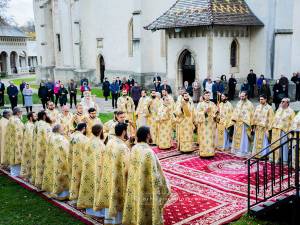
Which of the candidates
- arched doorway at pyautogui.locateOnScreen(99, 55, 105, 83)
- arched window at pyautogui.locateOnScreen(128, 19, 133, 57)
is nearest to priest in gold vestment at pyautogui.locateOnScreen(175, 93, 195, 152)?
arched window at pyautogui.locateOnScreen(128, 19, 133, 57)

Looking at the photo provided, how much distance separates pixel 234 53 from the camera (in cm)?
2342

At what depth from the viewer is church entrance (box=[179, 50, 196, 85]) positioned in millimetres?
23531

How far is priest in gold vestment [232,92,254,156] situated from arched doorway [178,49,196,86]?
11.5 meters

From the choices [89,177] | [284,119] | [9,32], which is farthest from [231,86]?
[9,32]

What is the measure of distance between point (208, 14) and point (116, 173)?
51.2ft

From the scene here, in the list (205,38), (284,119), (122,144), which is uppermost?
(205,38)

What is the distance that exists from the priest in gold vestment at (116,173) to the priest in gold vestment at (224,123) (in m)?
5.79

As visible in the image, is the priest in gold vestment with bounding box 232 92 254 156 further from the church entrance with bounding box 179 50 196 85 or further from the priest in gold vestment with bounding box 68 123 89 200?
the church entrance with bounding box 179 50 196 85

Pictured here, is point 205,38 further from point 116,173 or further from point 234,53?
point 116,173

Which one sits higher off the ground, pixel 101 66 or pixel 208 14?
pixel 208 14

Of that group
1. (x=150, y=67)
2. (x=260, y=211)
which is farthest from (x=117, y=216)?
(x=150, y=67)

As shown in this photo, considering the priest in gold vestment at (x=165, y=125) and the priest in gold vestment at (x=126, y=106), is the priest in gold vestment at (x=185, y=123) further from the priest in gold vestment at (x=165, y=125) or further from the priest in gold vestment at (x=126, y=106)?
the priest in gold vestment at (x=126, y=106)

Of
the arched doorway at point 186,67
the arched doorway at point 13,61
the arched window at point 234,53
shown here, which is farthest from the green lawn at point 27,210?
the arched doorway at point 13,61

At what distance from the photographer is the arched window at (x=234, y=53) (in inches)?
912
